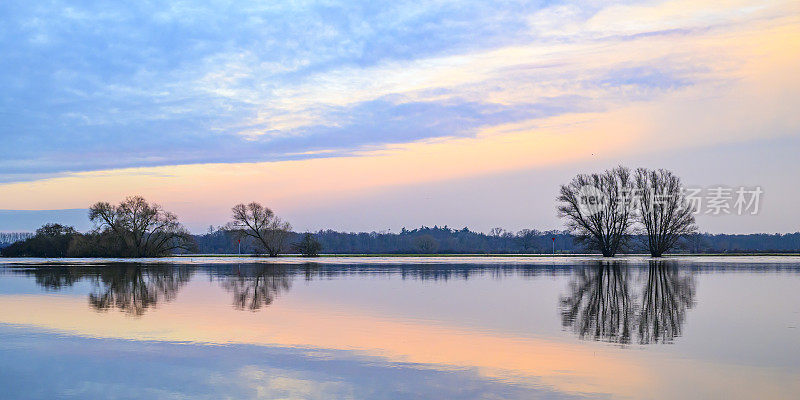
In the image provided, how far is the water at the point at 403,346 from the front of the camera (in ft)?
27.4

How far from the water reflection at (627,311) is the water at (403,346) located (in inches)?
2.4

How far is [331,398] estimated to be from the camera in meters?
7.79

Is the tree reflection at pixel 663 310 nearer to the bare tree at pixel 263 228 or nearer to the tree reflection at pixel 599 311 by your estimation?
the tree reflection at pixel 599 311

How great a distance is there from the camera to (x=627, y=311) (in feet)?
54.0

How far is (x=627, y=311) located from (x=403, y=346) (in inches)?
300

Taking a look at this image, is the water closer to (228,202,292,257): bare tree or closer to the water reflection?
the water reflection

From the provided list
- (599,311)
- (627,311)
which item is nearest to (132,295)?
(599,311)

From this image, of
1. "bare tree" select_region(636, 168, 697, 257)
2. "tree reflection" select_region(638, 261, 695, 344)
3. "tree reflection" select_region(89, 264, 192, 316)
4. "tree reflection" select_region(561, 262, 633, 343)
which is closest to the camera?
"tree reflection" select_region(638, 261, 695, 344)

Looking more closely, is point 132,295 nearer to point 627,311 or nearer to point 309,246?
point 627,311

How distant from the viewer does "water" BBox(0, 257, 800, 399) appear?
27.4ft

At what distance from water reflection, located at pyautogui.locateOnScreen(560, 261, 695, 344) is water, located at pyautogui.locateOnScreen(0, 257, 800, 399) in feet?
0.20

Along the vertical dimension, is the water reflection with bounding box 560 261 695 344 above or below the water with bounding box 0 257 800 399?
above

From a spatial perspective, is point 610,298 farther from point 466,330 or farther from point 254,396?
point 254,396

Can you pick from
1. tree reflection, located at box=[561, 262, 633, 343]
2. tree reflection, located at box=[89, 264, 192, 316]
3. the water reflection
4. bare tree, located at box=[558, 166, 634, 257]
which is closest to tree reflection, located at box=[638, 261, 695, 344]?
the water reflection
